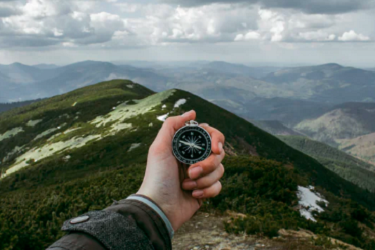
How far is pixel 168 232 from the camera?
387 centimetres

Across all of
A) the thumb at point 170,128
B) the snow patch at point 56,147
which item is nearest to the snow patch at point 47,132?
the snow patch at point 56,147

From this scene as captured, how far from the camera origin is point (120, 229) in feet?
10.3

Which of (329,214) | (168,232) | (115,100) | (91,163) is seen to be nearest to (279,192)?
(329,214)

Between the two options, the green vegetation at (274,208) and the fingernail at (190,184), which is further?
the green vegetation at (274,208)

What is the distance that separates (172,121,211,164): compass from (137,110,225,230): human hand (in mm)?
129

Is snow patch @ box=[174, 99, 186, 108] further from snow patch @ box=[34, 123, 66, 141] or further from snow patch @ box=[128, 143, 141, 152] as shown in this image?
snow patch @ box=[34, 123, 66, 141]

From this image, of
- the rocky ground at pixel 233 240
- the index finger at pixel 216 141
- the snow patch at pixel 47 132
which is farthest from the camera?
the snow patch at pixel 47 132

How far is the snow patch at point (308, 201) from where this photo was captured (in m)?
16.0

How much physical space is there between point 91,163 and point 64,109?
56740 mm

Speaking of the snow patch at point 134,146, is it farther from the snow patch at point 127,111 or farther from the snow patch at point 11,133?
the snow patch at point 11,133

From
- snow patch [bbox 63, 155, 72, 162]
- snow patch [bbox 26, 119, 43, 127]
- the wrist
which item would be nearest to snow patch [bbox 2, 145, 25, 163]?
snow patch [bbox 26, 119, 43, 127]

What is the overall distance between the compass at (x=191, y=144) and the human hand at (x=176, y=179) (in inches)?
5.1

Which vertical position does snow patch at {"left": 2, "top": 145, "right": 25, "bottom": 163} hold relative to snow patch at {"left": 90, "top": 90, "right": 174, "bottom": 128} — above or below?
below

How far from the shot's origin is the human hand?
494 centimetres
